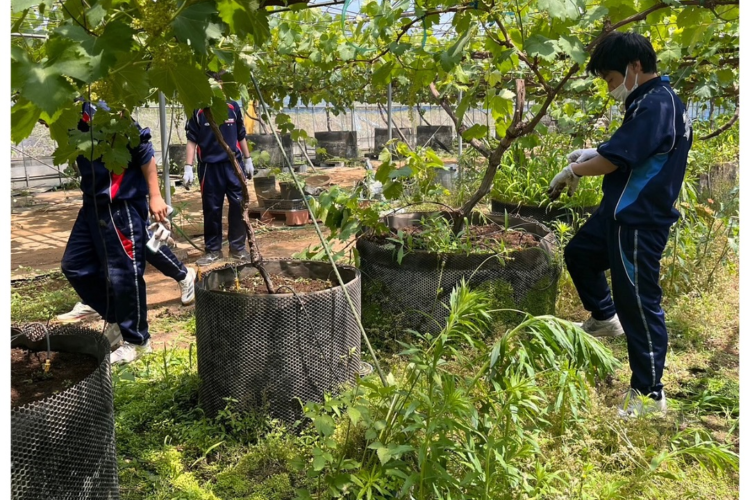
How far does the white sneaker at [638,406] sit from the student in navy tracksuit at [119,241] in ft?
8.16

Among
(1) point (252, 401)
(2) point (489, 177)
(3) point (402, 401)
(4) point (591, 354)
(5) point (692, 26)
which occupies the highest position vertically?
(5) point (692, 26)

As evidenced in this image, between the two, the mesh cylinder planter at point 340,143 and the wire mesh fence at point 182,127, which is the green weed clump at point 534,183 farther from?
the mesh cylinder planter at point 340,143

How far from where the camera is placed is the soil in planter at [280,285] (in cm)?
303

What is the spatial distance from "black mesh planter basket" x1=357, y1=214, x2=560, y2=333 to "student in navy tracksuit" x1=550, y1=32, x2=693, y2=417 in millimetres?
684

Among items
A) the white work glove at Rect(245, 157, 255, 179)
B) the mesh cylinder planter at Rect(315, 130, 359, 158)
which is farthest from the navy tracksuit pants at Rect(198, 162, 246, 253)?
the mesh cylinder planter at Rect(315, 130, 359, 158)

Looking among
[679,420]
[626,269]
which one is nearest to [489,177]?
[626,269]

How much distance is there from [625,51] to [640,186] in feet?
1.92

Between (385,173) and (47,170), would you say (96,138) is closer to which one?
(385,173)

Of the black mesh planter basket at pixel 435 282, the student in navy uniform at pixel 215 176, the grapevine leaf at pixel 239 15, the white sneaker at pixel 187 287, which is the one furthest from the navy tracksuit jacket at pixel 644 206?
the student in navy uniform at pixel 215 176

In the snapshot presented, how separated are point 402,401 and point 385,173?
1.72m

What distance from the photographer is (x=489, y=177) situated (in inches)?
145

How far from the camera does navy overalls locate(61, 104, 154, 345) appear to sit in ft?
11.3

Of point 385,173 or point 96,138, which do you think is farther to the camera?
point 385,173

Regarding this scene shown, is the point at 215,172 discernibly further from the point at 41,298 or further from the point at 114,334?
the point at 114,334
